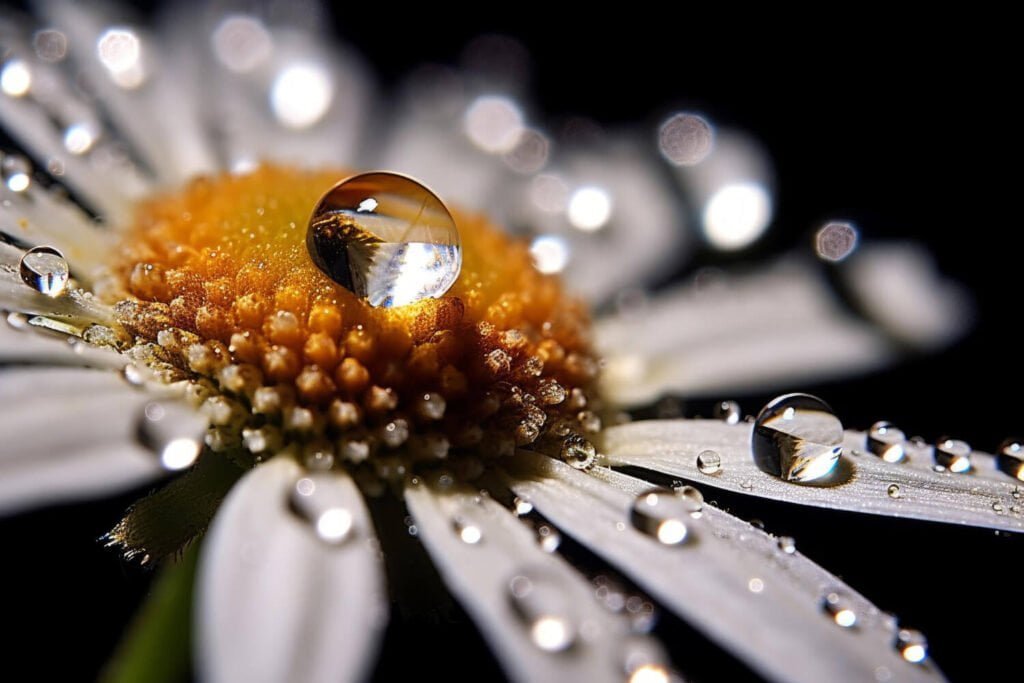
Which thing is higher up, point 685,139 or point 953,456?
point 685,139

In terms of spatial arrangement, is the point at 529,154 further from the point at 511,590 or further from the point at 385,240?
the point at 511,590

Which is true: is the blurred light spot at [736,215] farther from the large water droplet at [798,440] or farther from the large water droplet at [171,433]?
the large water droplet at [171,433]

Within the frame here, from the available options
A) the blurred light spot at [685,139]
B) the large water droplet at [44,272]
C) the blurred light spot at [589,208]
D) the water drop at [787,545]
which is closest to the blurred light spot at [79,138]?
the large water droplet at [44,272]

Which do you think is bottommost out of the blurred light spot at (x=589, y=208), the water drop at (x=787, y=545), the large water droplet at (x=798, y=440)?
the water drop at (x=787, y=545)

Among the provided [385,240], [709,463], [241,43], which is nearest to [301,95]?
[241,43]

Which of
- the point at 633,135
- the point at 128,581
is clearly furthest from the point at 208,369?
the point at 633,135

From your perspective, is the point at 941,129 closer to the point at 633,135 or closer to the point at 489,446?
the point at 633,135

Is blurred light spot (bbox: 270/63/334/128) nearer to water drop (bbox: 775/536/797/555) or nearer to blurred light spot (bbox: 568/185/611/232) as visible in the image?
blurred light spot (bbox: 568/185/611/232)
